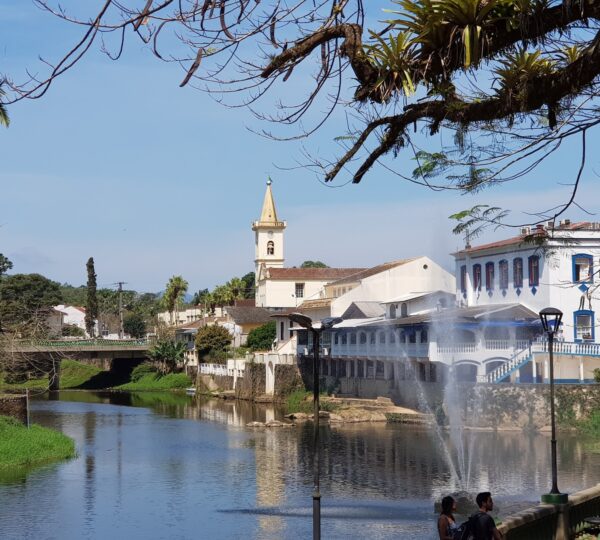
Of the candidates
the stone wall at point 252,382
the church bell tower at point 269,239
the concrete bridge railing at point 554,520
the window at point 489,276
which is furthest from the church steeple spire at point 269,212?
the concrete bridge railing at point 554,520

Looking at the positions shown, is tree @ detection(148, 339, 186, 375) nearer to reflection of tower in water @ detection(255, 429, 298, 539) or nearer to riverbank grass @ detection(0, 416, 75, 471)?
reflection of tower in water @ detection(255, 429, 298, 539)

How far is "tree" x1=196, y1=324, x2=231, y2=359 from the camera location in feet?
293

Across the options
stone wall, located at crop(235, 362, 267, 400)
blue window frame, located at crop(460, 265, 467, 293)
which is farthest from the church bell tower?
blue window frame, located at crop(460, 265, 467, 293)

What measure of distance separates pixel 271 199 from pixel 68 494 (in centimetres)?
8812

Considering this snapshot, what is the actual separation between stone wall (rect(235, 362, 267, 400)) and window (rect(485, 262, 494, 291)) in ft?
77.4

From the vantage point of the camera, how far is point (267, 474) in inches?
1497

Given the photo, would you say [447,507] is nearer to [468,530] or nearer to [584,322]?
[468,530]

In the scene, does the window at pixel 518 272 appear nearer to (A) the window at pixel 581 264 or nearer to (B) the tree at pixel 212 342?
(A) the window at pixel 581 264

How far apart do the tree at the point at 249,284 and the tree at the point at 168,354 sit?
3273cm

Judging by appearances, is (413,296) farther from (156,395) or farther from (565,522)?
(565,522)

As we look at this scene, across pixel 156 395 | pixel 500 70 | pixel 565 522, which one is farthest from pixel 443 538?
pixel 156 395

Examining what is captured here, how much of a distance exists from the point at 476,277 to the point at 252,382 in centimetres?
2410

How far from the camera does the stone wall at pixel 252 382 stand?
7706 cm

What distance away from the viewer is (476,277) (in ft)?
201
